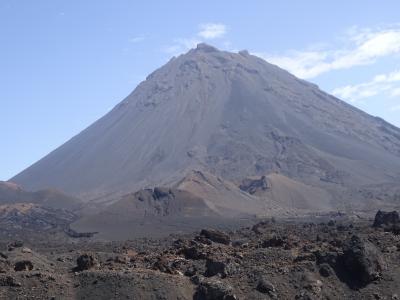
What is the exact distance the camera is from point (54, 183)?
14962 centimetres

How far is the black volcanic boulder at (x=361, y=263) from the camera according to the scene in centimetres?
2559

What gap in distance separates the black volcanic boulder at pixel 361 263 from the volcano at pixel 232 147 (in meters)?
68.4

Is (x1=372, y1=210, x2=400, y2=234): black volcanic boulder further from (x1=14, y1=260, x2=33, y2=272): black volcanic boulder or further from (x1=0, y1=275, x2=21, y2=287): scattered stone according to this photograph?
(x1=0, y1=275, x2=21, y2=287): scattered stone

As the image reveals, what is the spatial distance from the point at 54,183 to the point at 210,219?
6856 centimetres

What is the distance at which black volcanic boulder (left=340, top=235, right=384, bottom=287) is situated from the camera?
2559 centimetres

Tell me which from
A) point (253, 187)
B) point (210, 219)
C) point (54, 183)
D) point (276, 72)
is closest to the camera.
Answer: point (210, 219)

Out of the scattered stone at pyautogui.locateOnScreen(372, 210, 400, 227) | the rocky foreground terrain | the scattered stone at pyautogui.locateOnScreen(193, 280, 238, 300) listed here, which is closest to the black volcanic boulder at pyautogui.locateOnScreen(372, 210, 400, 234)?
the scattered stone at pyautogui.locateOnScreen(372, 210, 400, 227)

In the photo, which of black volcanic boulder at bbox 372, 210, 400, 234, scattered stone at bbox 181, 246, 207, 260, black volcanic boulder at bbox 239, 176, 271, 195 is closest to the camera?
scattered stone at bbox 181, 246, 207, 260

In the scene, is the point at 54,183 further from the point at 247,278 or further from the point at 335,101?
the point at 247,278

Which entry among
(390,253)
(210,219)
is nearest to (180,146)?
(210,219)

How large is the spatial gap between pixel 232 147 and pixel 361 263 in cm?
12111

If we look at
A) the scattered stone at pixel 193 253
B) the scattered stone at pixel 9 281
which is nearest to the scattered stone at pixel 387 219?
the scattered stone at pixel 193 253

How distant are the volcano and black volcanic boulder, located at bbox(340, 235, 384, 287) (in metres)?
68.4

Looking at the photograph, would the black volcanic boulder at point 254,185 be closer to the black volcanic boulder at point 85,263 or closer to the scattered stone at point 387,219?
the scattered stone at point 387,219
